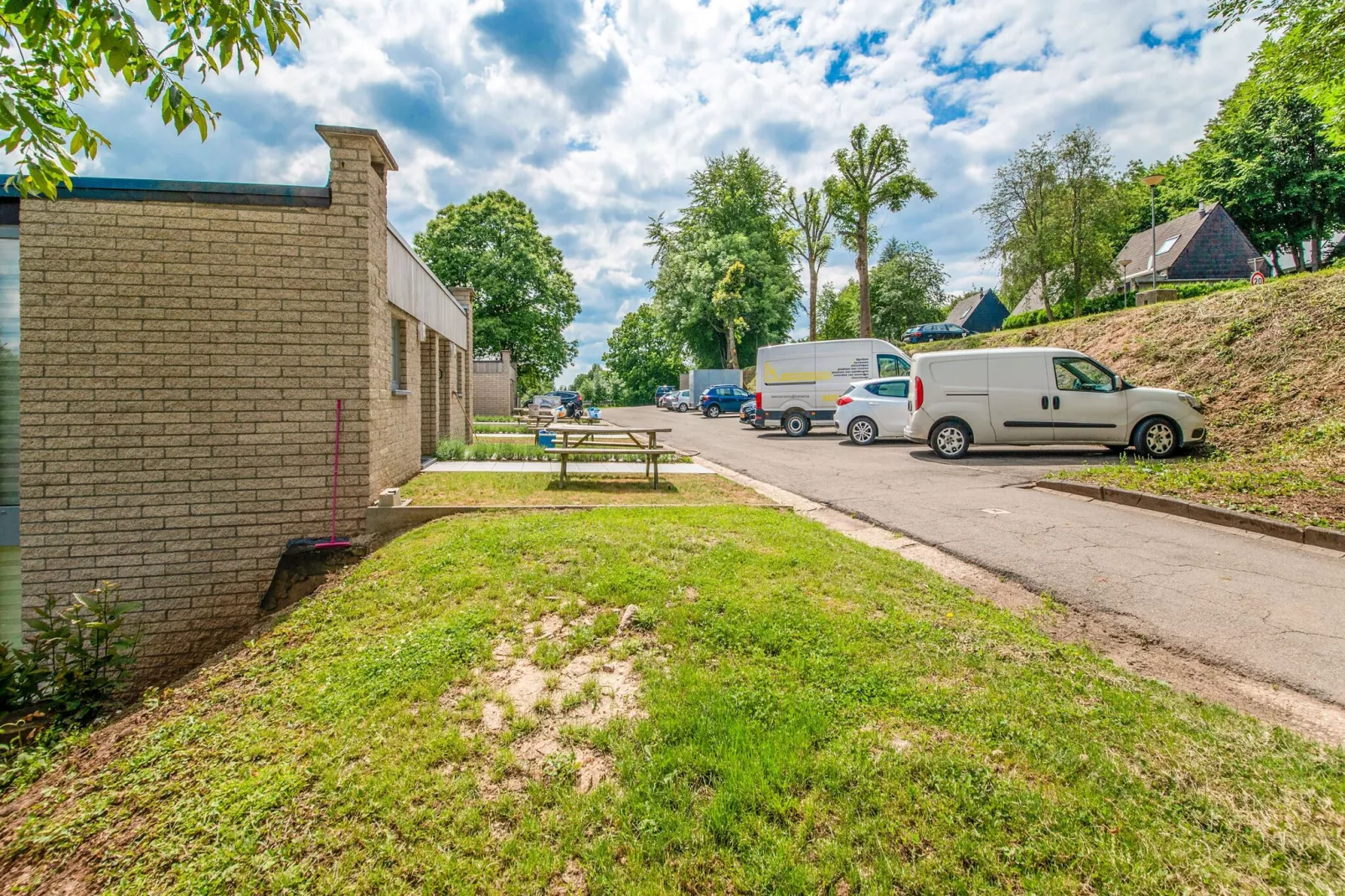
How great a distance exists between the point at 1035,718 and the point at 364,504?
6.96 m

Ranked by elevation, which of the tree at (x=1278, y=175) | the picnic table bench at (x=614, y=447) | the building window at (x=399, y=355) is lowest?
the picnic table bench at (x=614, y=447)

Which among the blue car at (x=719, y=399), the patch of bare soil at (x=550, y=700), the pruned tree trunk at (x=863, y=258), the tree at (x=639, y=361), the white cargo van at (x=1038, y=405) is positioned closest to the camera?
the patch of bare soil at (x=550, y=700)

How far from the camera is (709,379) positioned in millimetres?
42438

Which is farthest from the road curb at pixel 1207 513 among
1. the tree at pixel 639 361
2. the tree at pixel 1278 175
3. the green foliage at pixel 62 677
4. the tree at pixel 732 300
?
the tree at pixel 639 361

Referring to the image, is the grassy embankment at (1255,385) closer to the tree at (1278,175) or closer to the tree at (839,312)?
the tree at (1278,175)

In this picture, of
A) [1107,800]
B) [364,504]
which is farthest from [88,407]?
[1107,800]

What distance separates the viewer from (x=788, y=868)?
2.19 metres

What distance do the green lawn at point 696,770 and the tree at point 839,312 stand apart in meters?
53.4

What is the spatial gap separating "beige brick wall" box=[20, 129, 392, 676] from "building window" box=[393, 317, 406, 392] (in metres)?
2.59

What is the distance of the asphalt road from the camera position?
3816 mm

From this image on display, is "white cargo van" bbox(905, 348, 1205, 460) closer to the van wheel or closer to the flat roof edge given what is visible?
the van wheel

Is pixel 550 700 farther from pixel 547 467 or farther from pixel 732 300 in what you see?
pixel 732 300

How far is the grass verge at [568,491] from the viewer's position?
26.3 feet

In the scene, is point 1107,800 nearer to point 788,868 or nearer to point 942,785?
point 942,785
